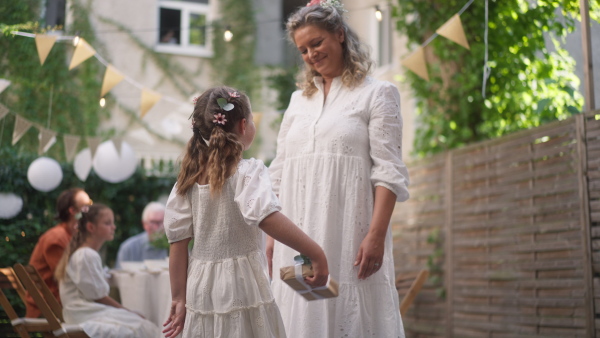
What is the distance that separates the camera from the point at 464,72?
6.88 meters

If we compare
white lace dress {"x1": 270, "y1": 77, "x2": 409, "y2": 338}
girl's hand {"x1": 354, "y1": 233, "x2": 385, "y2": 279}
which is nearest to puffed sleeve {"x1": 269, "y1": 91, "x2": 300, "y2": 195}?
white lace dress {"x1": 270, "y1": 77, "x2": 409, "y2": 338}

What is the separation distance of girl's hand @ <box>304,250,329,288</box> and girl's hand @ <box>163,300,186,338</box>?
0.47 m

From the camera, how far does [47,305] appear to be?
3.94m

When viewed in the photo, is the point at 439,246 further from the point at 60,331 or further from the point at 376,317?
the point at 376,317

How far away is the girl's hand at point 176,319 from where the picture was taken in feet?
7.90

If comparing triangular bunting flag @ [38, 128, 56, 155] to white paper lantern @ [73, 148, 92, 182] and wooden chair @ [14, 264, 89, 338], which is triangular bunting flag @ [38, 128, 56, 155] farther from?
wooden chair @ [14, 264, 89, 338]

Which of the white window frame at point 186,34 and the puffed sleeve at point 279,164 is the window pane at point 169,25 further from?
the puffed sleeve at point 279,164

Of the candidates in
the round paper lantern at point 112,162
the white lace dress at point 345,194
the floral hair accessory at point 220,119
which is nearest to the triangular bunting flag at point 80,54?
the round paper lantern at point 112,162

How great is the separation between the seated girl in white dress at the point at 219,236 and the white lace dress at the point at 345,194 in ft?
1.01

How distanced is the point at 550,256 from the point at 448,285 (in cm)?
157

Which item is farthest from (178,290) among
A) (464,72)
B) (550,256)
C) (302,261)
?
(464,72)

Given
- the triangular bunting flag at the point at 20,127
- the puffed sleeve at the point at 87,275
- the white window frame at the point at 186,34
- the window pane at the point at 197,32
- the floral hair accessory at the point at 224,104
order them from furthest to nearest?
the window pane at the point at 197,32, the white window frame at the point at 186,34, the triangular bunting flag at the point at 20,127, the puffed sleeve at the point at 87,275, the floral hair accessory at the point at 224,104

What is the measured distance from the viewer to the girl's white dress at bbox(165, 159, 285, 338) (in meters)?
2.35

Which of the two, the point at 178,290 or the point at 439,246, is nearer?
the point at 178,290
